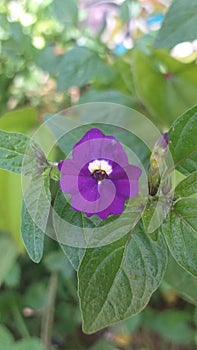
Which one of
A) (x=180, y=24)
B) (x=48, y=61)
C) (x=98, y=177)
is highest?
(x=48, y=61)

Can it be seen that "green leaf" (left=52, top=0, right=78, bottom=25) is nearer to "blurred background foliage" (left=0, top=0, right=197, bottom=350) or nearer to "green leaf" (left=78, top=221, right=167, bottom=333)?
"blurred background foliage" (left=0, top=0, right=197, bottom=350)

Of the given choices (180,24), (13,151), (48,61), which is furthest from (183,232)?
(48,61)

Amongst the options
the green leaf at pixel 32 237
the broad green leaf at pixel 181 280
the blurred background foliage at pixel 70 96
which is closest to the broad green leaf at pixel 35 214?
the green leaf at pixel 32 237

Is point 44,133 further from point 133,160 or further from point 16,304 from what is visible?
point 16,304

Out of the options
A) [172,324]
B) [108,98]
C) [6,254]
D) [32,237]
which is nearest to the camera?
[32,237]

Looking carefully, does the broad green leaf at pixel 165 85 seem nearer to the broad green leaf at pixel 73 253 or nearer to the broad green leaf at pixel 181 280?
the broad green leaf at pixel 181 280

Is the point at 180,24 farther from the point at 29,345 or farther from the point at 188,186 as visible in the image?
the point at 29,345
